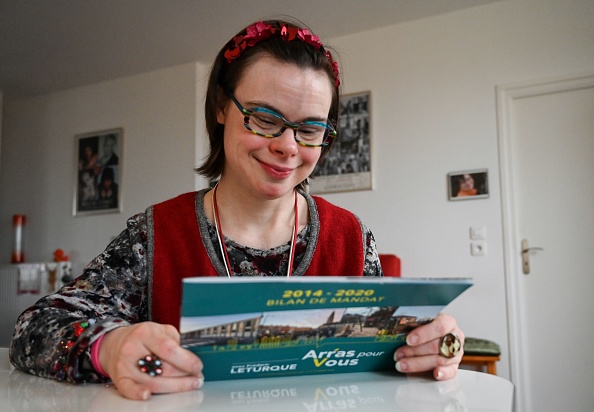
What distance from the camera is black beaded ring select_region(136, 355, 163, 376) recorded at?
2.33 feet

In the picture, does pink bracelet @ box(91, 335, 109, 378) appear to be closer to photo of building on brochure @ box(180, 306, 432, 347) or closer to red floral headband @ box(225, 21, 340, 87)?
photo of building on brochure @ box(180, 306, 432, 347)

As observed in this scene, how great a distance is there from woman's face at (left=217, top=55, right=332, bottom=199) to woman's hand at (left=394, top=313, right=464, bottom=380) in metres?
0.45

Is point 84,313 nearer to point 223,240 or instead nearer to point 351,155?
point 223,240

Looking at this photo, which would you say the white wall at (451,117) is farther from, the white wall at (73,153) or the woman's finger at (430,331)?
the woman's finger at (430,331)

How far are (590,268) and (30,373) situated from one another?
12.2 feet

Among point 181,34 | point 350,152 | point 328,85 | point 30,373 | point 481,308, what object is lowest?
point 481,308

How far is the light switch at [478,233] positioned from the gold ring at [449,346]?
3318 mm

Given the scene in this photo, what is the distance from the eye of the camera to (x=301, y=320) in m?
0.74

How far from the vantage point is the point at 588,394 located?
3605mm

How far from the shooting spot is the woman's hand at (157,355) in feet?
2.32

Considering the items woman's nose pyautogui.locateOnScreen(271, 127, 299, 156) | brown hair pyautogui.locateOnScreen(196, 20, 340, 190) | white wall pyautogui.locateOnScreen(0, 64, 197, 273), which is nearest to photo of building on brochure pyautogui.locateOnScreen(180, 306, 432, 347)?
woman's nose pyautogui.locateOnScreen(271, 127, 299, 156)

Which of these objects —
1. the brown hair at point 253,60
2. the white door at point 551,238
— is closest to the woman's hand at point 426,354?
the brown hair at point 253,60

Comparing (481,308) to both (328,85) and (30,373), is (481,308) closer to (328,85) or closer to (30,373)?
(328,85)

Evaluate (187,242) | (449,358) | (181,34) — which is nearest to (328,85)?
(187,242)
